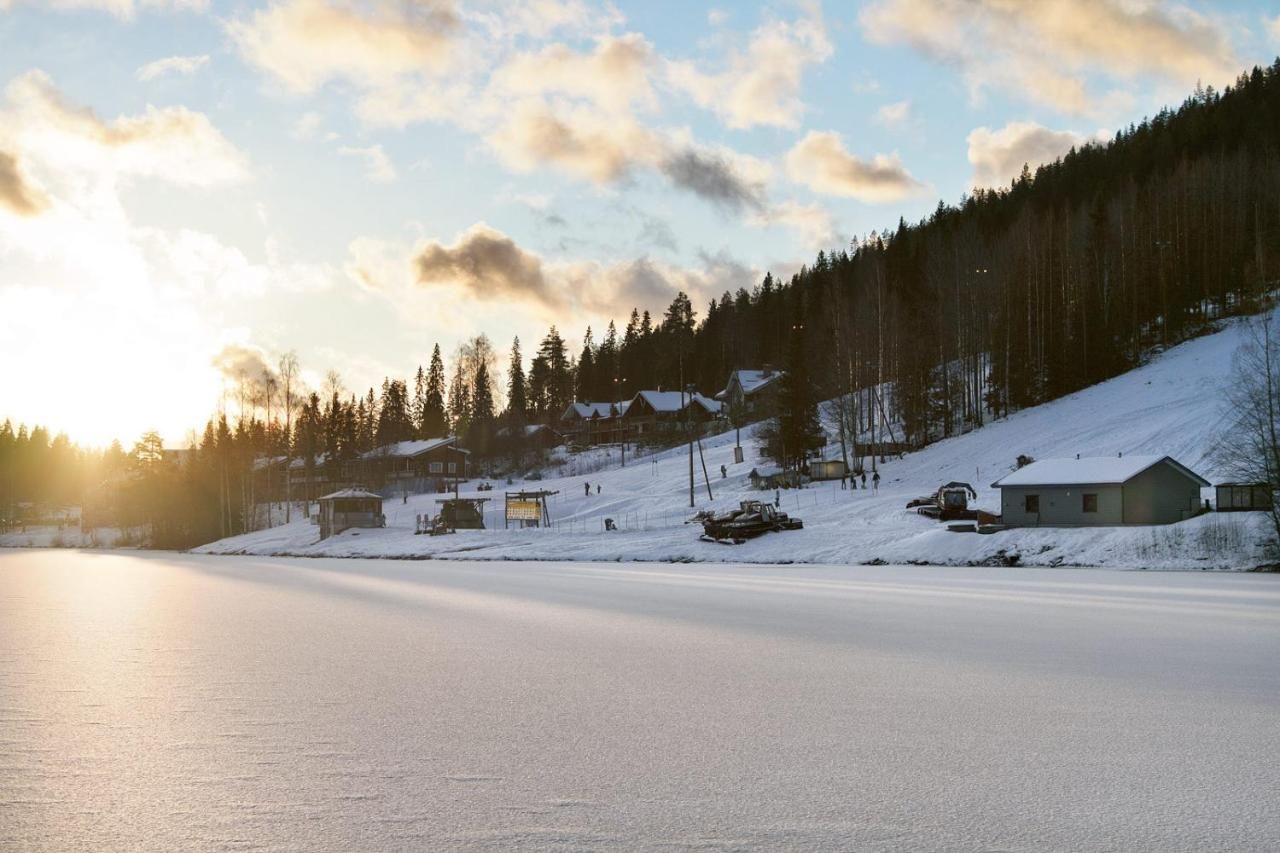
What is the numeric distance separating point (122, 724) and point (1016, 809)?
6.14 metres

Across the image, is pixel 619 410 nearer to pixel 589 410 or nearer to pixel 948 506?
pixel 589 410

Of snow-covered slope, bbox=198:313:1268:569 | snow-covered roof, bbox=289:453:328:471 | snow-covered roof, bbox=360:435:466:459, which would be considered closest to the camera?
snow-covered slope, bbox=198:313:1268:569

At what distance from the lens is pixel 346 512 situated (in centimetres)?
6569

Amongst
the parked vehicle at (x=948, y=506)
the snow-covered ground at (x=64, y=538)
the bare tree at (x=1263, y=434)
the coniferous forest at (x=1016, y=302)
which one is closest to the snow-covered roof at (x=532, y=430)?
the coniferous forest at (x=1016, y=302)

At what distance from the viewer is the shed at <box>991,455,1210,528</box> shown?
1683 inches

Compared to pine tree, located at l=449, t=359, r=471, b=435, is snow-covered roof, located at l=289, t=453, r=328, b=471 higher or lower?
lower

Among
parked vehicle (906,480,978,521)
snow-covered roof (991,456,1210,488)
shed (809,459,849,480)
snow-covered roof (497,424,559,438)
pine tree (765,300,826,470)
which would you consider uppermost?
snow-covered roof (497,424,559,438)

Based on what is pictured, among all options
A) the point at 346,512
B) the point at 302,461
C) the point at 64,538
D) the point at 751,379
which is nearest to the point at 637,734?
the point at 346,512

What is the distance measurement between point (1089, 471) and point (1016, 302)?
41018 millimetres

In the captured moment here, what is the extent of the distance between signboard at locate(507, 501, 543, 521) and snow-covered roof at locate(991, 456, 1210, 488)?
3006 cm

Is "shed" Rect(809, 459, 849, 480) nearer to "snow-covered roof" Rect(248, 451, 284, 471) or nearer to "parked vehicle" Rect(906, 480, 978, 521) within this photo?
"parked vehicle" Rect(906, 480, 978, 521)

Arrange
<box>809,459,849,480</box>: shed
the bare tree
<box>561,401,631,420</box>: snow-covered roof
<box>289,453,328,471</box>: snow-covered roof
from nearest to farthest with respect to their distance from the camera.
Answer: the bare tree < <box>809,459,849,480</box>: shed < <box>289,453,328,471</box>: snow-covered roof < <box>561,401,631,420</box>: snow-covered roof

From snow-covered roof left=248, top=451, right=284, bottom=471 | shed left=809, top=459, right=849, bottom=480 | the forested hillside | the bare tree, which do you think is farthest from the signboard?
snow-covered roof left=248, top=451, right=284, bottom=471

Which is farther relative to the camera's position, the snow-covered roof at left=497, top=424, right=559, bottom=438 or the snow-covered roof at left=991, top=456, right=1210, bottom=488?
the snow-covered roof at left=497, top=424, right=559, bottom=438
